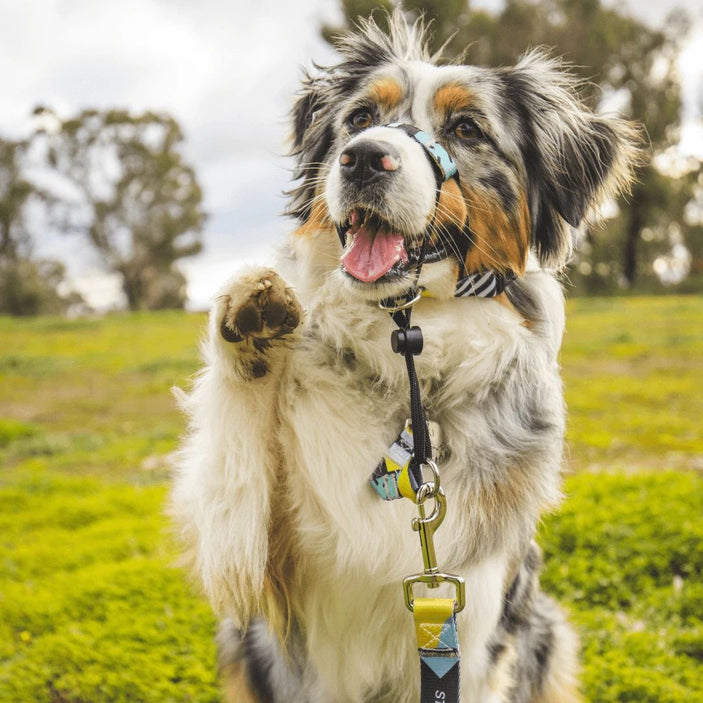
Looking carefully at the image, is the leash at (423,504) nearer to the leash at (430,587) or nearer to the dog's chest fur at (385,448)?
the leash at (430,587)

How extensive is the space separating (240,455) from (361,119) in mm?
1460

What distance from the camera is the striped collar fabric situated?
271 centimetres

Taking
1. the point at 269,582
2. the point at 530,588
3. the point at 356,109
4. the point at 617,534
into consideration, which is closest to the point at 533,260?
the point at 356,109

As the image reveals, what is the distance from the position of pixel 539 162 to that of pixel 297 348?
52.0 inches

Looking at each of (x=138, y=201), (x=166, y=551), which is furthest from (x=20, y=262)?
(x=166, y=551)

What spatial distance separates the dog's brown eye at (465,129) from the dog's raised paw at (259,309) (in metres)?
1.06

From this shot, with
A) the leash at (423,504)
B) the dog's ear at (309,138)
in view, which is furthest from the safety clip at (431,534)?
the dog's ear at (309,138)

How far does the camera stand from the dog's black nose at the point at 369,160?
244 cm

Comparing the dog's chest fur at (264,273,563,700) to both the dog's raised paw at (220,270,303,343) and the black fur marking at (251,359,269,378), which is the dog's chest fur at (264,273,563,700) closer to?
the black fur marking at (251,359,269,378)

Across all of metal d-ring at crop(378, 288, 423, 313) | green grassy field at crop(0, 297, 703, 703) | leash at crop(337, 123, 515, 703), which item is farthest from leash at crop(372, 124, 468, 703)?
green grassy field at crop(0, 297, 703, 703)

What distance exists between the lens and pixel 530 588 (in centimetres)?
315

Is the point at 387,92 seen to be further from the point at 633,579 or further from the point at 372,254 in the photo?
the point at 633,579

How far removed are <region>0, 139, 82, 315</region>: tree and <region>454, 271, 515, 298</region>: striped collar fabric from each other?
27040mm

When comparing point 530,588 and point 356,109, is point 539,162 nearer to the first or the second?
point 356,109
